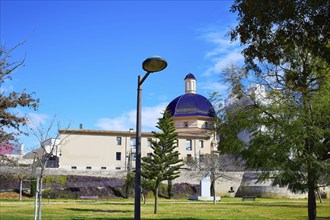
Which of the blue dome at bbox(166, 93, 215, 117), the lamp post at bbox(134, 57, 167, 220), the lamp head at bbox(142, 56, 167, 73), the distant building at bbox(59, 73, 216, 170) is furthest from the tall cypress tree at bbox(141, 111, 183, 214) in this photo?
the blue dome at bbox(166, 93, 215, 117)

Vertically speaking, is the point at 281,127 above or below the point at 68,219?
above

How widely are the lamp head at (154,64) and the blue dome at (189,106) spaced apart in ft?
216

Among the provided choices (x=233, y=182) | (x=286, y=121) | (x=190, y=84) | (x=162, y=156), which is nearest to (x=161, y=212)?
(x=162, y=156)

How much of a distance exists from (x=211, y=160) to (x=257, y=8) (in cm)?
4639

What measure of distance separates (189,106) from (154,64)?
6780 cm

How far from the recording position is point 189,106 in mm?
75188

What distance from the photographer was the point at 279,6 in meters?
8.23

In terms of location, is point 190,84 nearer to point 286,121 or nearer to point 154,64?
point 286,121

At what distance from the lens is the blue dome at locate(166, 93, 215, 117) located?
74062mm

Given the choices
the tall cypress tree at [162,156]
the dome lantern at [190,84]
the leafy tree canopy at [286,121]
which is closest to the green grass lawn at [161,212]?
the tall cypress tree at [162,156]

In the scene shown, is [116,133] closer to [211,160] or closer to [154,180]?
[211,160]

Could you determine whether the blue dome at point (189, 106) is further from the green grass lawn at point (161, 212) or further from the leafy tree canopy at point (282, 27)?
the leafy tree canopy at point (282, 27)

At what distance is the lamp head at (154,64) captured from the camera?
7434 mm

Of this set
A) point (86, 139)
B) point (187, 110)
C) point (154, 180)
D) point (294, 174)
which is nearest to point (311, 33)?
point (294, 174)
